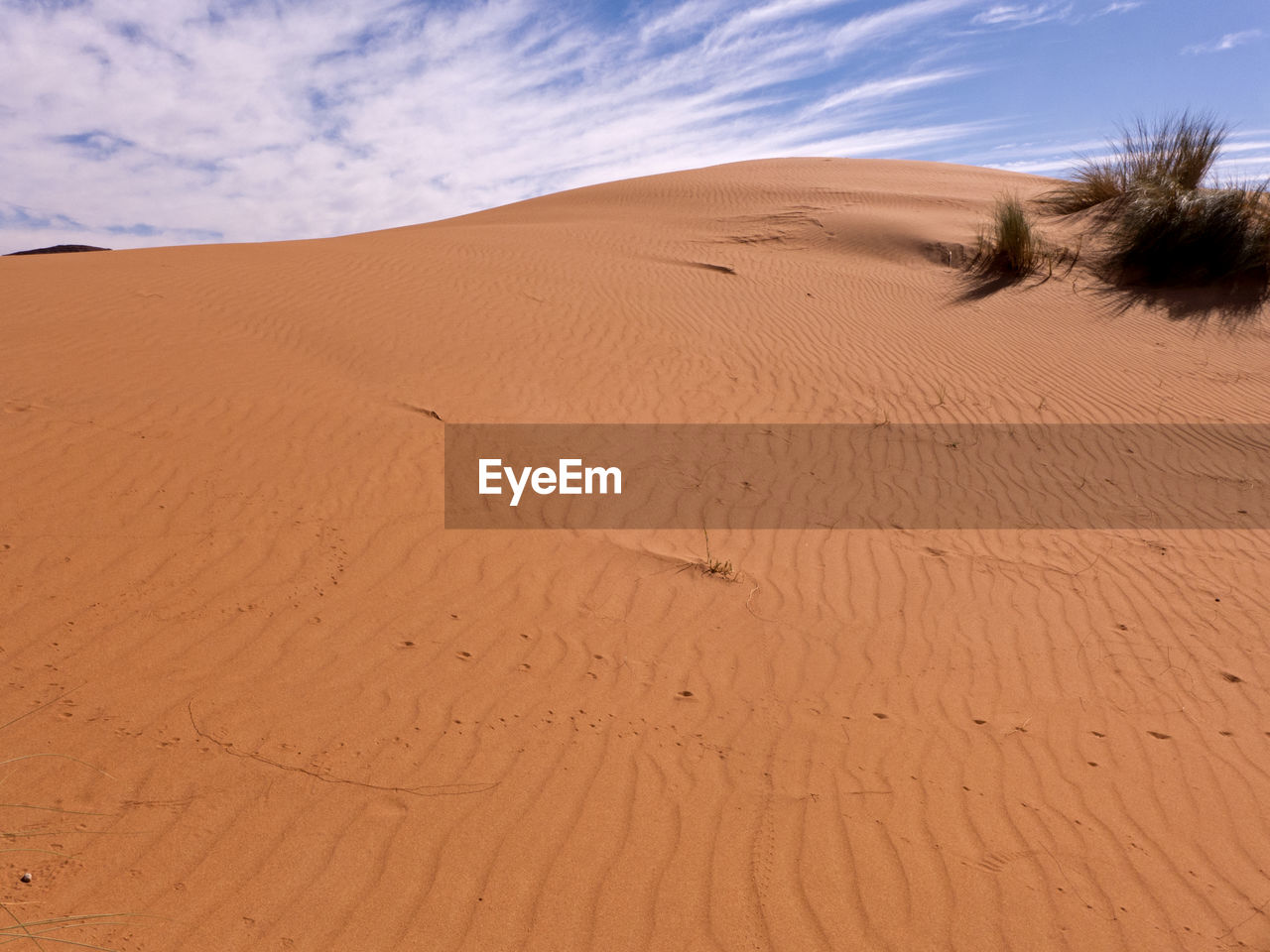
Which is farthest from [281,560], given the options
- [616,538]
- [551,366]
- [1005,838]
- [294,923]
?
[551,366]

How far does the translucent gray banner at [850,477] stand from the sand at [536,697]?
286 millimetres

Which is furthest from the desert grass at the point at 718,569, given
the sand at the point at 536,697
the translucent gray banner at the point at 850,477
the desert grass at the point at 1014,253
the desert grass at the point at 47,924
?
the desert grass at the point at 1014,253

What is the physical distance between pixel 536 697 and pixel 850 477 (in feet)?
13.3

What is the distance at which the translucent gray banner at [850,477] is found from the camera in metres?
5.99

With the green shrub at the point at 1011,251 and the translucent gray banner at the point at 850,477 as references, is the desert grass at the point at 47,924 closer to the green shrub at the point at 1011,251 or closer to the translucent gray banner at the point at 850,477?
the translucent gray banner at the point at 850,477

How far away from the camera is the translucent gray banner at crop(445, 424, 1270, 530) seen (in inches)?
236

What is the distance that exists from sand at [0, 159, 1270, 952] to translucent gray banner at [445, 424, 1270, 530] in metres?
0.29

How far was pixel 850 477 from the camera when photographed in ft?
22.8

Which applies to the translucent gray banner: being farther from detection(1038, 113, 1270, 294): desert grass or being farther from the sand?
detection(1038, 113, 1270, 294): desert grass

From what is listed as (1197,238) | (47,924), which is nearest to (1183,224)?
(1197,238)

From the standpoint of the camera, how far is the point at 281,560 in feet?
15.1

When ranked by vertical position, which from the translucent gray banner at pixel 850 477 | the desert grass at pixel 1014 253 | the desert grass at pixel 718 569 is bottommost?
the desert grass at pixel 718 569

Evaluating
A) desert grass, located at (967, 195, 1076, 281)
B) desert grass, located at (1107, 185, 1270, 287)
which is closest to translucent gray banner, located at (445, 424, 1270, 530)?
desert grass, located at (1107, 185, 1270, 287)

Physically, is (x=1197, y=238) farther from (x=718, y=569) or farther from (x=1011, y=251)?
(x=718, y=569)
